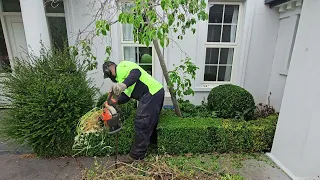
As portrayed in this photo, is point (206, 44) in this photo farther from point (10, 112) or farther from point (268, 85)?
point (10, 112)

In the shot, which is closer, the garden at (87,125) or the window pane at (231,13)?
the garden at (87,125)

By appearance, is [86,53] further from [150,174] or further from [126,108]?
[150,174]

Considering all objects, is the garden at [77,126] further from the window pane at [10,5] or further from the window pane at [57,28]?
the window pane at [10,5]

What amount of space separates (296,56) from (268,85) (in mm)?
2620

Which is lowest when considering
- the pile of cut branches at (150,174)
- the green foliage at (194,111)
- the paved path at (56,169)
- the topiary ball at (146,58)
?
the paved path at (56,169)

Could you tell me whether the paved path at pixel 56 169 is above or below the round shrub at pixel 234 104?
below

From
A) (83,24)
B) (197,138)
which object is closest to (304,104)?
(197,138)

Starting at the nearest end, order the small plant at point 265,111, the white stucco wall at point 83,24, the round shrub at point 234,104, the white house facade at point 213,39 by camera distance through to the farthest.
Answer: the round shrub at point 234,104, the white house facade at point 213,39, the small plant at point 265,111, the white stucco wall at point 83,24

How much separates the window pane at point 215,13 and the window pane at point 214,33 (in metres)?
0.15

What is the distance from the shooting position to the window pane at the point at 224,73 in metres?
5.02

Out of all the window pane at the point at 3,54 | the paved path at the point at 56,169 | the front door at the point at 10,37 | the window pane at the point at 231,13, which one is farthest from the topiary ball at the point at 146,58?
the window pane at the point at 3,54

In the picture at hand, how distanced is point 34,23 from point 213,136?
403cm

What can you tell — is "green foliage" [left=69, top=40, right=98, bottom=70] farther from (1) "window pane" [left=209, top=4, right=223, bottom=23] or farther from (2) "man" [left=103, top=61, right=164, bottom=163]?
(1) "window pane" [left=209, top=4, right=223, bottom=23]

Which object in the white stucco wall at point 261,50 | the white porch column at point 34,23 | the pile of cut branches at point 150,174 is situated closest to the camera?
the pile of cut branches at point 150,174
